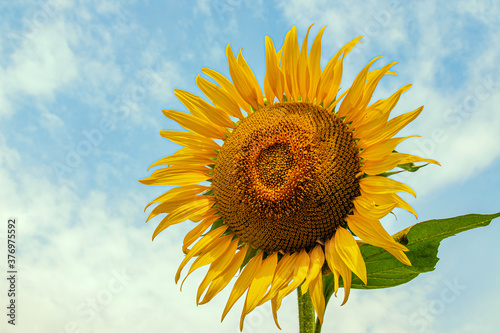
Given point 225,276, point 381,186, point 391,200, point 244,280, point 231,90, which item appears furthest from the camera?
point 231,90

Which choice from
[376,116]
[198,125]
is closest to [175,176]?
[198,125]

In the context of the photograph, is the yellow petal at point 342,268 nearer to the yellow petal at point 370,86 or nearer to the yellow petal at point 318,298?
the yellow petal at point 318,298

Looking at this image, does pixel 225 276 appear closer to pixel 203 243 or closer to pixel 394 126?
pixel 203 243

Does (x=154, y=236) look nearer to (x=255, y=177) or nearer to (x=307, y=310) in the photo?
(x=255, y=177)

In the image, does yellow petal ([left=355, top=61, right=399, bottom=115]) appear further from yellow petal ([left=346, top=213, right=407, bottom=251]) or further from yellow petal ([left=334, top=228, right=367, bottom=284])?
yellow petal ([left=334, top=228, right=367, bottom=284])

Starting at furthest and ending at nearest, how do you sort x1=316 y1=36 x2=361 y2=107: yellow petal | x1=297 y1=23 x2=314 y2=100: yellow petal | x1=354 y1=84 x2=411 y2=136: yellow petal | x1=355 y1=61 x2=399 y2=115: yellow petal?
x1=297 y1=23 x2=314 y2=100: yellow petal < x1=316 y1=36 x2=361 y2=107: yellow petal < x1=355 y1=61 x2=399 y2=115: yellow petal < x1=354 y1=84 x2=411 y2=136: yellow petal

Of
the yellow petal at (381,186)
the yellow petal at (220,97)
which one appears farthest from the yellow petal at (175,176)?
the yellow petal at (381,186)

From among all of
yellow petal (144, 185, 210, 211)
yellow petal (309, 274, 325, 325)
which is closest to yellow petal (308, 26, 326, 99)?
yellow petal (144, 185, 210, 211)
